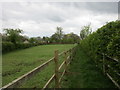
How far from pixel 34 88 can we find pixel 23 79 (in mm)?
2878

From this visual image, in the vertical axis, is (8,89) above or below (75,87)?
above

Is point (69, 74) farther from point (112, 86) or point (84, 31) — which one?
point (84, 31)

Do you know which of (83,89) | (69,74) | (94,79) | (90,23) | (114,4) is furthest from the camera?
(90,23)

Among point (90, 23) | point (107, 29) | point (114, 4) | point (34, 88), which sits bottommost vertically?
point (34, 88)

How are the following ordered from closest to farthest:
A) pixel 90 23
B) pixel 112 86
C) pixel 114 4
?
pixel 112 86
pixel 114 4
pixel 90 23

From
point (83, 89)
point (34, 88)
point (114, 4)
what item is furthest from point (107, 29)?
point (114, 4)

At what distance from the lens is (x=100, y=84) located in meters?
4.38

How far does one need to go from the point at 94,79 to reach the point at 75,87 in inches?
45.5

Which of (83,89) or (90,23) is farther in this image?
(90,23)

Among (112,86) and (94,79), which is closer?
(112,86)

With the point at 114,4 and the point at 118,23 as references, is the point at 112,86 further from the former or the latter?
the point at 114,4

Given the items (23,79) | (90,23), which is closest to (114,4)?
(23,79)

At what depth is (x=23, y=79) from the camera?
4.80ft

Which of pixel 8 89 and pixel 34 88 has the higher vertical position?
pixel 8 89
